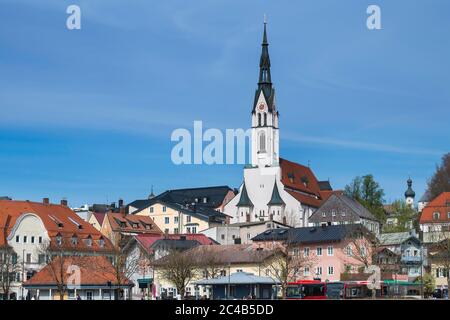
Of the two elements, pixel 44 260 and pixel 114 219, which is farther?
pixel 114 219

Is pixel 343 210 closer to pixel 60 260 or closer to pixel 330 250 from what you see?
pixel 330 250

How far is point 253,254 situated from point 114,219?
34579mm

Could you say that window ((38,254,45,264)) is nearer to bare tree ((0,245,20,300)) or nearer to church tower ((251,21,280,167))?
bare tree ((0,245,20,300))

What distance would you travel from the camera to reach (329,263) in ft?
305

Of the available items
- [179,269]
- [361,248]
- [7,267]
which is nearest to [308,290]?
[179,269]

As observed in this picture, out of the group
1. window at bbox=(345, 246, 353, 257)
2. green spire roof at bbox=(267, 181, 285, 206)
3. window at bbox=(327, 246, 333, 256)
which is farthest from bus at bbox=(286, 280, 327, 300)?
green spire roof at bbox=(267, 181, 285, 206)

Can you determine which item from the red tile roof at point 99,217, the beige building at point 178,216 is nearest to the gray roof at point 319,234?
the beige building at point 178,216

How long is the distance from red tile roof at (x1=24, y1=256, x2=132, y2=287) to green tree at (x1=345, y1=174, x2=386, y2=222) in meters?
60.0

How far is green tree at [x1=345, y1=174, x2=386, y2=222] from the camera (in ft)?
420

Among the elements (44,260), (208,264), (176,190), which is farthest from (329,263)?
(176,190)

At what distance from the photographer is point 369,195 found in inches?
5113

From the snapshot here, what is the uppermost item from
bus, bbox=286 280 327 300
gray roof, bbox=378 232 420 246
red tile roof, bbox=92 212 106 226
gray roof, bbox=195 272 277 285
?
red tile roof, bbox=92 212 106 226

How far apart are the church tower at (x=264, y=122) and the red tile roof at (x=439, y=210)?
167 ft
